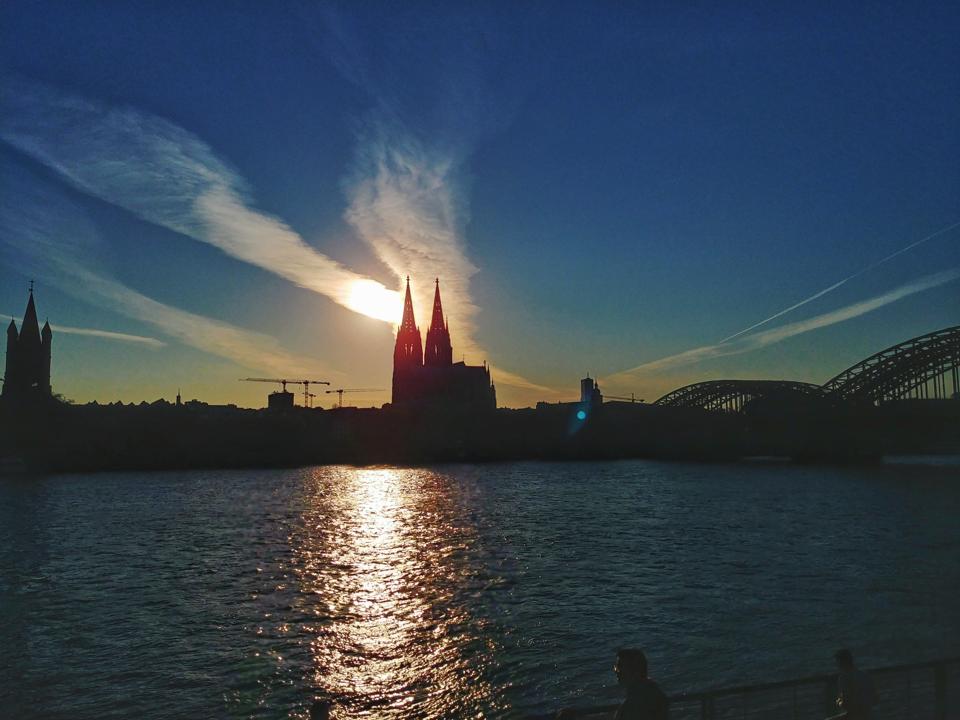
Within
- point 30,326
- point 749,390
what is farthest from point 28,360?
point 749,390

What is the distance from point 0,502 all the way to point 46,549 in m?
51.2

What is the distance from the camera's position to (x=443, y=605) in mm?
30828

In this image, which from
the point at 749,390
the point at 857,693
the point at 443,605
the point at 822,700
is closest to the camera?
the point at 857,693

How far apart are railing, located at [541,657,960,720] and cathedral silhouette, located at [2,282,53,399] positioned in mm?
202778

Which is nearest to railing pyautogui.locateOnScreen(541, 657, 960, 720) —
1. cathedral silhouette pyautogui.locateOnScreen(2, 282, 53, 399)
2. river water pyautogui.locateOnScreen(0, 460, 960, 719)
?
river water pyautogui.locateOnScreen(0, 460, 960, 719)

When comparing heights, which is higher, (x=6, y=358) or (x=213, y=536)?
(x=6, y=358)

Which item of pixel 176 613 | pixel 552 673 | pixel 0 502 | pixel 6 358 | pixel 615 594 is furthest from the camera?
pixel 6 358

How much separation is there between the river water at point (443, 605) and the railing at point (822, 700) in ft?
12.1

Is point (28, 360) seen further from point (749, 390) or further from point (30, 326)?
point (749, 390)

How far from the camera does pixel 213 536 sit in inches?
2165

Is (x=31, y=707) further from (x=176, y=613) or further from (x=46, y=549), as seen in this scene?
(x=46, y=549)

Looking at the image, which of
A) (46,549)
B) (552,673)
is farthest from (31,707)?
(46,549)

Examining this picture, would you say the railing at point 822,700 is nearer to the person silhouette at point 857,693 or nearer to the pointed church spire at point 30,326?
the person silhouette at point 857,693

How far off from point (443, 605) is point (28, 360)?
7689 inches
